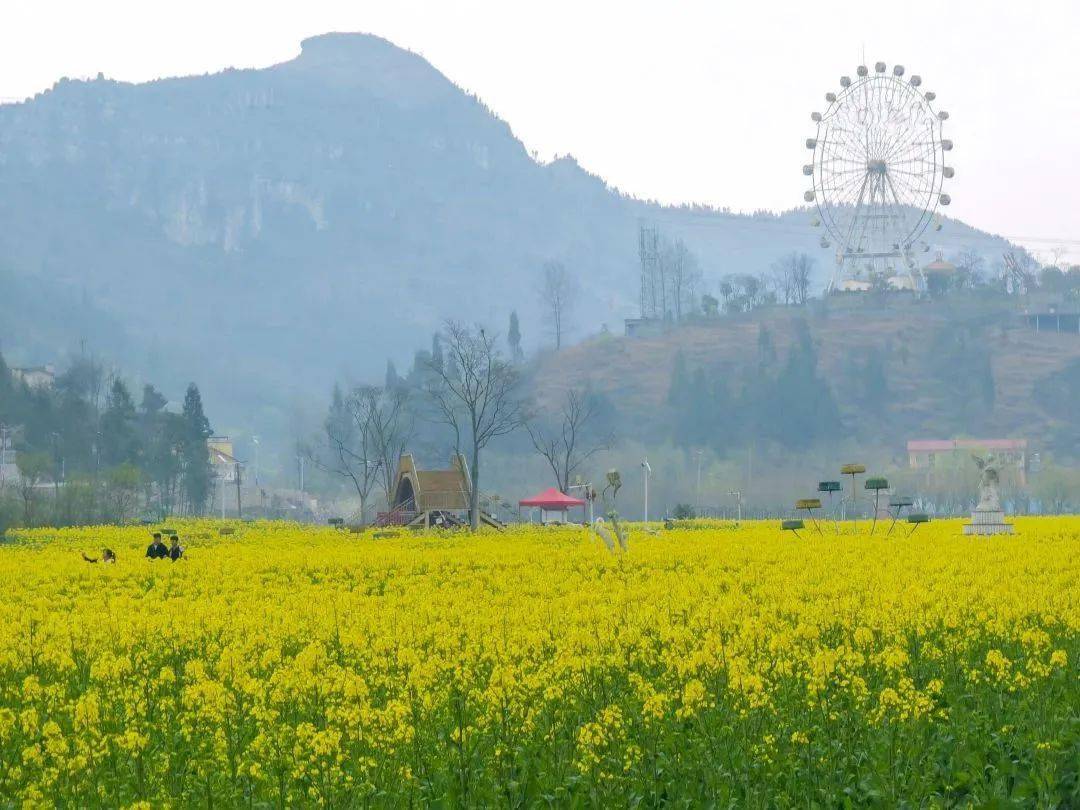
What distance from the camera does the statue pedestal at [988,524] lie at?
56500 millimetres

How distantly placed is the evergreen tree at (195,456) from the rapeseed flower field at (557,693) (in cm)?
11727

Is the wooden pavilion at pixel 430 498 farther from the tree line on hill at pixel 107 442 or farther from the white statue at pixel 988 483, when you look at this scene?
the tree line on hill at pixel 107 442

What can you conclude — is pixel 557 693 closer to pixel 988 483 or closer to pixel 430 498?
pixel 988 483

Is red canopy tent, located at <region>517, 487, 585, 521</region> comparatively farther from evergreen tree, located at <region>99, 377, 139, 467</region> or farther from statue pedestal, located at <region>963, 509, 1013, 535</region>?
evergreen tree, located at <region>99, 377, 139, 467</region>

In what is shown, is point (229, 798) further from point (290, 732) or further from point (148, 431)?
point (148, 431)

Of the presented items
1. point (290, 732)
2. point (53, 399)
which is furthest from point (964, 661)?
point (53, 399)

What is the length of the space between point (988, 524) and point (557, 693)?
43.2 meters

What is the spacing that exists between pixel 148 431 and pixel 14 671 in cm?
15713

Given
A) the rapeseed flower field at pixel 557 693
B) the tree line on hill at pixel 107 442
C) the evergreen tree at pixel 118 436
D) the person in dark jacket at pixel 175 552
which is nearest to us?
the rapeseed flower field at pixel 557 693

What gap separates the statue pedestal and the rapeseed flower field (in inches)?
826

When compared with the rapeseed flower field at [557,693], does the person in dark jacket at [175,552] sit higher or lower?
higher

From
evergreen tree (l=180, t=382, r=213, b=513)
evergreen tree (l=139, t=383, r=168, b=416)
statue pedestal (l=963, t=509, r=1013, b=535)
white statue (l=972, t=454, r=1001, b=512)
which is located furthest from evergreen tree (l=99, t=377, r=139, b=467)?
white statue (l=972, t=454, r=1001, b=512)

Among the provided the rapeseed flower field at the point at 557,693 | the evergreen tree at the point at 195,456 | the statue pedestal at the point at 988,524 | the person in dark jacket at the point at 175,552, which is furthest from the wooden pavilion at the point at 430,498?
the evergreen tree at the point at 195,456

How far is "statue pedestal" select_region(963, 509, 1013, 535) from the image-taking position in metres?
56.5
